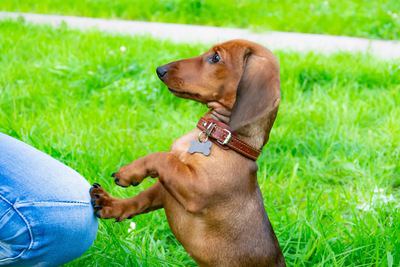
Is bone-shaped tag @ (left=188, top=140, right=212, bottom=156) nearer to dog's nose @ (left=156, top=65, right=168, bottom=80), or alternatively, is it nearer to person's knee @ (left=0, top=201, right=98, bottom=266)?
dog's nose @ (left=156, top=65, right=168, bottom=80)

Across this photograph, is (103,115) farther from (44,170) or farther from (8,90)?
(44,170)

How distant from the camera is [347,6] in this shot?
6492 mm

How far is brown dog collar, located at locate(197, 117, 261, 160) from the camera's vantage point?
2082 mm

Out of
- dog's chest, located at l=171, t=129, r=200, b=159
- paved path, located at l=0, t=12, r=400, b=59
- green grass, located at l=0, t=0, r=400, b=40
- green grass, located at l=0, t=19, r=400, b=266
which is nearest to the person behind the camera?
dog's chest, located at l=171, t=129, r=200, b=159

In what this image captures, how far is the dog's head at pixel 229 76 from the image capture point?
207 centimetres

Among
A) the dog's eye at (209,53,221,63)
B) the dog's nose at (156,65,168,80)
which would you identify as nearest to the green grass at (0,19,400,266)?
the dog's nose at (156,65,168,80)

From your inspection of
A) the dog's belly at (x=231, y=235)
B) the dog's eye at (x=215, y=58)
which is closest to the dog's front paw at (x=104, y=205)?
the dog's belly at (x=231, y=235)

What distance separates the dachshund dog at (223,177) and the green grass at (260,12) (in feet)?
12.7

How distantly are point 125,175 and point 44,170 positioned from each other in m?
0.32

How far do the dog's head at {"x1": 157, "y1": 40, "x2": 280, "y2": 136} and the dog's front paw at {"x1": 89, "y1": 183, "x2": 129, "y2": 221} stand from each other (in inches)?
18.3

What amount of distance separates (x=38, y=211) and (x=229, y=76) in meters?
0.86

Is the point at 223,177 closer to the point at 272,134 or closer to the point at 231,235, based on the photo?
the point at 231,235

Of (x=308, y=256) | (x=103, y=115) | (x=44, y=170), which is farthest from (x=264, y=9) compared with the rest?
(x=44, y=170)

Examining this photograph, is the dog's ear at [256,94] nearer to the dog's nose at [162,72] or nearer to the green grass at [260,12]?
the dog's nose at [162,72]
